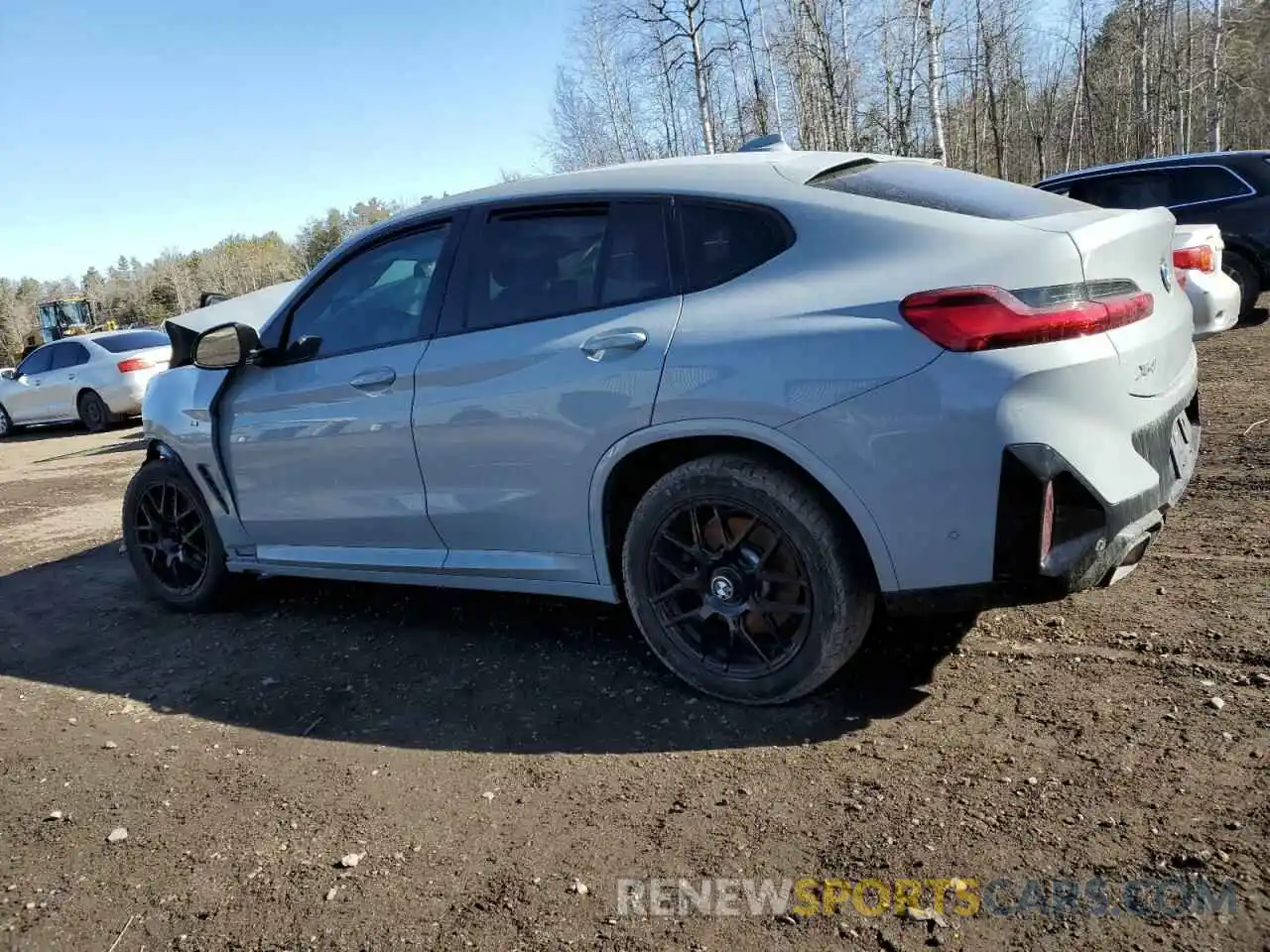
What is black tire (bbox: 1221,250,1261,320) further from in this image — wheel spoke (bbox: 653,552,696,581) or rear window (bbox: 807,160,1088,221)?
wheel spoke (bbox: 653,552,696,581)

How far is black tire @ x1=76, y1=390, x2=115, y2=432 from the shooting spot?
14702 millimetres

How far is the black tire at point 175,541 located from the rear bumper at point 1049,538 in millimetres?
3306

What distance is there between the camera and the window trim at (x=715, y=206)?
2926mm

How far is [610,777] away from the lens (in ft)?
9.18

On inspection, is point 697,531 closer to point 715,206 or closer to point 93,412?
point 715,206

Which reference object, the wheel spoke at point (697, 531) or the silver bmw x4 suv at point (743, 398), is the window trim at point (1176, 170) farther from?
the wheel spoke at point (697, 531)

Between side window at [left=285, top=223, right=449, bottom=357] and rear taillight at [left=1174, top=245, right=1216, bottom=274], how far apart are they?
5787mm

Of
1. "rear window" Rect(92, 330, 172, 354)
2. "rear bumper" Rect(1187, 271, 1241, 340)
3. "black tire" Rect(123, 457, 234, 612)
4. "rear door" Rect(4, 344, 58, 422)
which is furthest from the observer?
"rear door" Rect(4, 344, 58, 422)

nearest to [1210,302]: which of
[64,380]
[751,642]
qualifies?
[751,642]

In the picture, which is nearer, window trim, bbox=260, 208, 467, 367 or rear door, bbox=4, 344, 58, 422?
window trim, bbox=260, 208, 467, 367

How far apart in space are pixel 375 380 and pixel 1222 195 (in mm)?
9801

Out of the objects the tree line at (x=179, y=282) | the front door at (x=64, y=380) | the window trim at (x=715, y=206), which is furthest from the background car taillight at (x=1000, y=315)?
the tree line at (x=179, y=282)

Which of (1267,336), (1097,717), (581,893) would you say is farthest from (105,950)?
(1267,336)

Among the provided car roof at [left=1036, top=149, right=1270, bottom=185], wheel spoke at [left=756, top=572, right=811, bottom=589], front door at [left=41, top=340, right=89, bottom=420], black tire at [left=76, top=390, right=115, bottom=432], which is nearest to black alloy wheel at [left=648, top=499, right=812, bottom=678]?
Answer: wheel spoke at [left=756, top=572, right=811, bottom=589]
